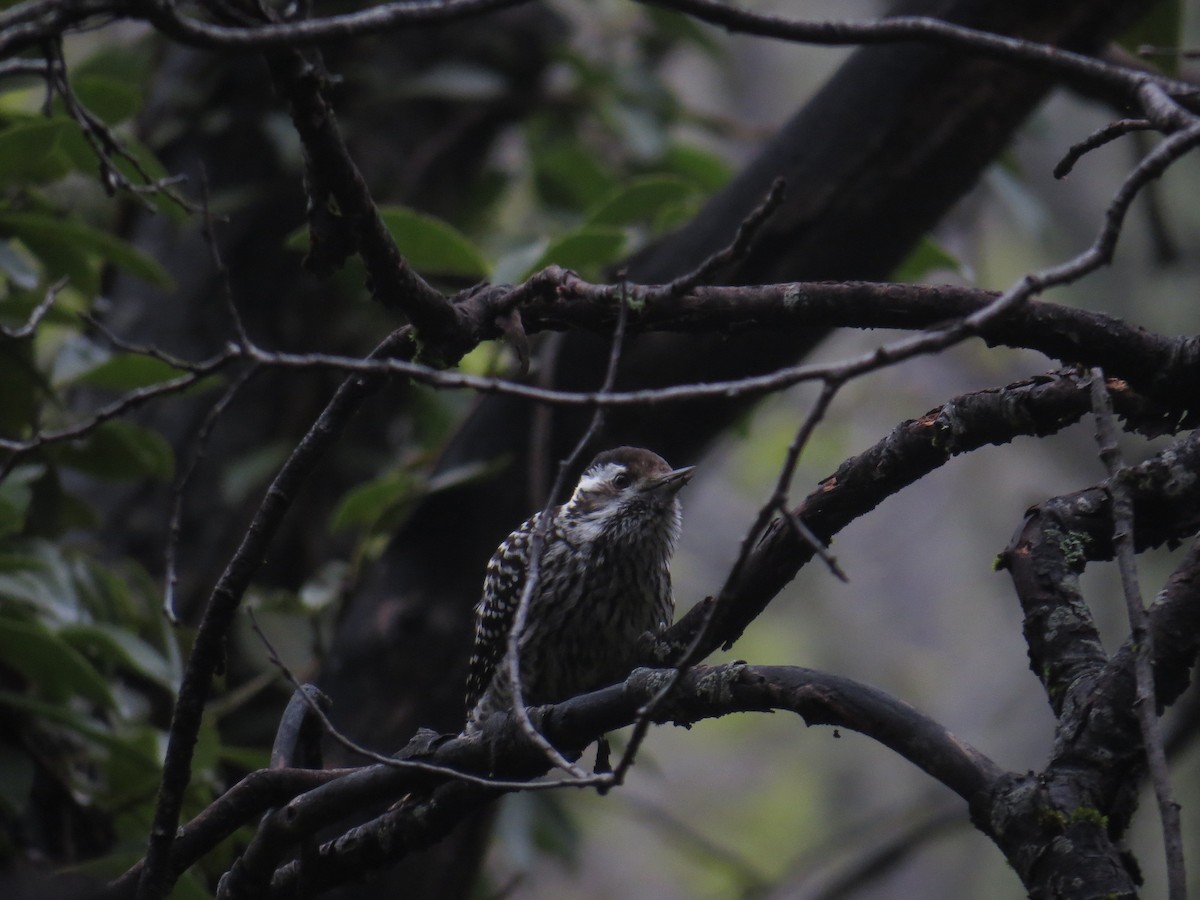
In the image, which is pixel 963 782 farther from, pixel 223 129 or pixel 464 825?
pixel 223 129

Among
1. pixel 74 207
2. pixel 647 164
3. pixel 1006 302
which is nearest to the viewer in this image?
pixel 1006 302

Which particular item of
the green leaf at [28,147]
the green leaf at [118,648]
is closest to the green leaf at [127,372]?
the green leaf at [28,147]

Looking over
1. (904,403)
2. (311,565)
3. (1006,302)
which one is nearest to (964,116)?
(1006,302)

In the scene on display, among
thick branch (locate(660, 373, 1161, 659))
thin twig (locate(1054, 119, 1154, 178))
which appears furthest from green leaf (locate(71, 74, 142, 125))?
thin twig (locate(1054, 119, 1154, 178))

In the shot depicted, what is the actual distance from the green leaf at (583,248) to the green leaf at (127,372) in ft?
3.47

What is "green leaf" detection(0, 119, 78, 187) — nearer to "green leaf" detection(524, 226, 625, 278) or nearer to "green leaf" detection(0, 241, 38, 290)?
"green leaf" detection(0, 241, 38, 290)

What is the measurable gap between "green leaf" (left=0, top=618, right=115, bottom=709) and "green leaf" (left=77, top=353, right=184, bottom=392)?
0.75m

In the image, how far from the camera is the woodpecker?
10.6ft

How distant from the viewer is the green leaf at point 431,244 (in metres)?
3.48

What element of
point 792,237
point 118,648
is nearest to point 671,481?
point 792,237

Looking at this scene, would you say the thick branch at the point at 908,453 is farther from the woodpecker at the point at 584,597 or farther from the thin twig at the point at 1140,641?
the woodpecker at the point at 584,597

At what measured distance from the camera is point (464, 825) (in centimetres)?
351

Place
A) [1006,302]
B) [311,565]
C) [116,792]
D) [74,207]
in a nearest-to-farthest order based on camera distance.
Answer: [1006,302] < [116,792] < [74,207] < [311,565]

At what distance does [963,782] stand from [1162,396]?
2.19 ft
